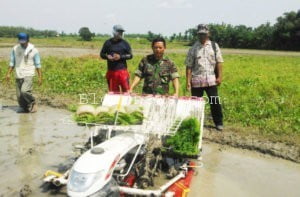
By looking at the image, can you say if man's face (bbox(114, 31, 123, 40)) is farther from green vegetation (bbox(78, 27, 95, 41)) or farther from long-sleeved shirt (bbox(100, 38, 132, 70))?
green vegetation (bbox(78, 27, 95, 41))

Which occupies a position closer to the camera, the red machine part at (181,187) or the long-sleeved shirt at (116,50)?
the red machine part at (181,187)

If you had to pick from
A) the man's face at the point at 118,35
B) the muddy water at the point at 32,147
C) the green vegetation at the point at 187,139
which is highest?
the man's face at the point at 118,35

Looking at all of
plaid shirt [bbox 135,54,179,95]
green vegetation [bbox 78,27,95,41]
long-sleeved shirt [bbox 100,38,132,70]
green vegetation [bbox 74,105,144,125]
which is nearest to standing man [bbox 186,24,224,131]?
long-sleeved shirt [bbox 100,38,132,70]

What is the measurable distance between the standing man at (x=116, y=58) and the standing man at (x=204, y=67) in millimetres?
1264

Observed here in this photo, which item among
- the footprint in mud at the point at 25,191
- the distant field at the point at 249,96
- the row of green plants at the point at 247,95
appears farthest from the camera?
the row of green plants at the point at 247,95

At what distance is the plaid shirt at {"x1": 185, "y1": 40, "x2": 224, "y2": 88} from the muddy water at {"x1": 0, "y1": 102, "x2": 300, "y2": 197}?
1.21 metres

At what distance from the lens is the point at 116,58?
745 cm

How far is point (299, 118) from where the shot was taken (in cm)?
817

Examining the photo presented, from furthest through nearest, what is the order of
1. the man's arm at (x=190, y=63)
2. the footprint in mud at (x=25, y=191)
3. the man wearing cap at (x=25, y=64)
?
the man wearing cap at (x=25, y=64) < the man's arm at (x=190, y=63) < the footprint in mud at (x=25, y=191)

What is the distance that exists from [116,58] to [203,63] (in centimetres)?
167

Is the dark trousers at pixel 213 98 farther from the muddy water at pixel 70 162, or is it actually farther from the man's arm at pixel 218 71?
the muddy water at pixel 70 162

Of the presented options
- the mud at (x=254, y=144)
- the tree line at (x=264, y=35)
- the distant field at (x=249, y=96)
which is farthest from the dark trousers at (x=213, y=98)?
the tree line at (x=264, y=35)

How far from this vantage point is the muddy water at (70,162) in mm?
5211

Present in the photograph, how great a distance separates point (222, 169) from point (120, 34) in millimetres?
3171
